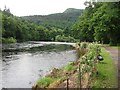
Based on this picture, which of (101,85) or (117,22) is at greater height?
(117,22)

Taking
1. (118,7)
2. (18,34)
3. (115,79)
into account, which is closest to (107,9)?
(118,7)

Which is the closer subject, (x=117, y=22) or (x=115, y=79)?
(x=115, y=79)

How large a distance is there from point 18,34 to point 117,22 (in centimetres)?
9983

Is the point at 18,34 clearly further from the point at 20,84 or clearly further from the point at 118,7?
the point at 20,84

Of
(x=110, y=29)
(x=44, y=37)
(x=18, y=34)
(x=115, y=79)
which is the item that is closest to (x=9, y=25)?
(x=18, y=34)

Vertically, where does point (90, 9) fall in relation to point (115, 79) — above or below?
above

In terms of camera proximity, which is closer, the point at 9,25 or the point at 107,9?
the point at 107,9

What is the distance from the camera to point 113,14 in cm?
5131

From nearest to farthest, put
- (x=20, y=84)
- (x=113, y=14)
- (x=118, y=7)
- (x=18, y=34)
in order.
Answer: (x=20, y=84) < (x=118, y=7) < (x=113, y=14) < (x=18, y=34)

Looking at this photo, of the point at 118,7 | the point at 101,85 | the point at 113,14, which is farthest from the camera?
the point at 113,14

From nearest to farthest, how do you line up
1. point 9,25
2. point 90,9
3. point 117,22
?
point 117,22, point 90,9, point 9,25

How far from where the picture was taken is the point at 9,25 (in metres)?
139

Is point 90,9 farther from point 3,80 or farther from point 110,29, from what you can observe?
point 3,80

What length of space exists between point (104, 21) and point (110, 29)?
2107mm
